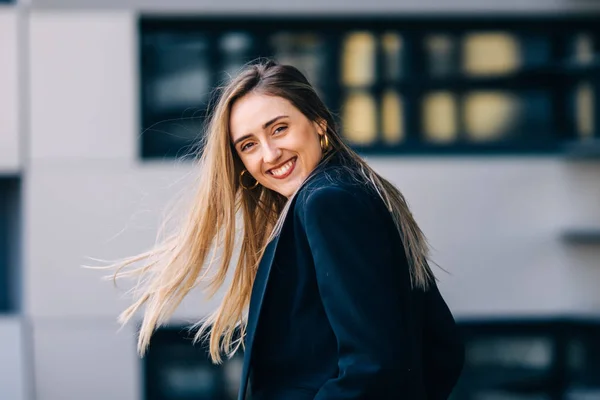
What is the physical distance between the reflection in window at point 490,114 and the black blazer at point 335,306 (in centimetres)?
518

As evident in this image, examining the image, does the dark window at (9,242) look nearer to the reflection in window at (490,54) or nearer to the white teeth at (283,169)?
the reflection in window at (490,54)

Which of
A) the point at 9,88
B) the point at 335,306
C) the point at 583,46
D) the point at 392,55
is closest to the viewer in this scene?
the point at 335,306

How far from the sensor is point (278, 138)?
7.04 ft

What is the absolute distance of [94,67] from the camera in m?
6.57

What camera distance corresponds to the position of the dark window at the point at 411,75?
688 cm

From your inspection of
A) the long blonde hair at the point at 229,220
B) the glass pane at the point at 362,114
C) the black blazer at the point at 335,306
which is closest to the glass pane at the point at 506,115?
the glass pane at the point at 362,114

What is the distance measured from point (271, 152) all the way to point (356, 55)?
4.98 m

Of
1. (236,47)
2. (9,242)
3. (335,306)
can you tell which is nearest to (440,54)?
(236,47)

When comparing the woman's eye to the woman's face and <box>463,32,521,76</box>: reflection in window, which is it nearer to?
the woman's face

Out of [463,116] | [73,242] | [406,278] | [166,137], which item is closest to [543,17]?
[463,116]

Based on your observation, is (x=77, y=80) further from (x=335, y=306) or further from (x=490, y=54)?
(x=335, y=306)

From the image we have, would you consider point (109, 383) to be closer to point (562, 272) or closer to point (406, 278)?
point (562, 272)

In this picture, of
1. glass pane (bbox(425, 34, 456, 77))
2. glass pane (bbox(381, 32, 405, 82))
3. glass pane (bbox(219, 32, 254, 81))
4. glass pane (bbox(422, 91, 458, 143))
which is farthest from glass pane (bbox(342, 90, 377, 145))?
glass pane (bbox(219, 32, 254, 81))

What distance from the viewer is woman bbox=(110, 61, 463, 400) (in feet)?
5.69
